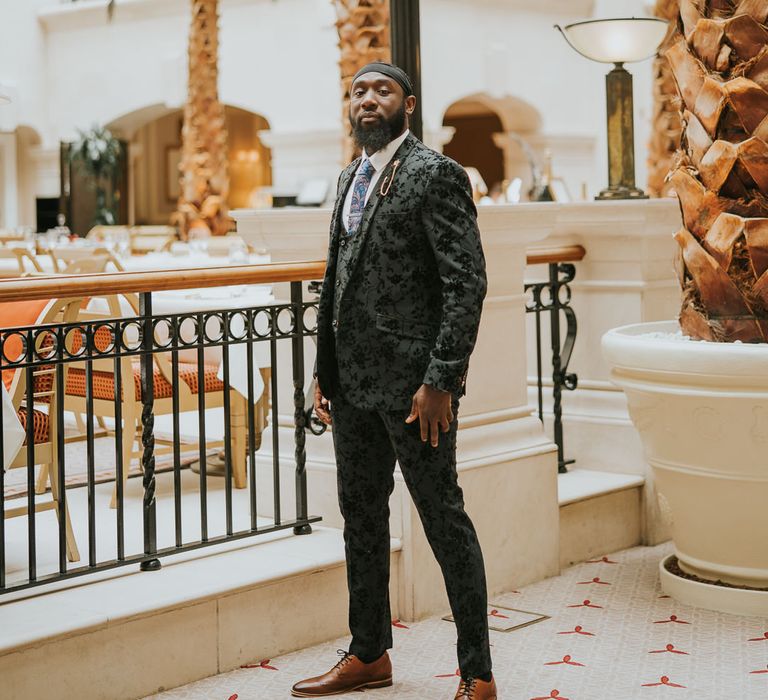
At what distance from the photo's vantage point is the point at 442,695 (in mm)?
3523

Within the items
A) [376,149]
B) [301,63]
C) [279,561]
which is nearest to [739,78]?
[376,149]

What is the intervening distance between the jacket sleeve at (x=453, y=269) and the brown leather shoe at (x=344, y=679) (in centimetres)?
88

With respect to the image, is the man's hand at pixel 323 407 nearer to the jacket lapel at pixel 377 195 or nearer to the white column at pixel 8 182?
the jacket lapel at pixel 377 195

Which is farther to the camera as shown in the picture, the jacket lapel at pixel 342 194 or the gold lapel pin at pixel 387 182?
the jacket lapel at pixel 342 194

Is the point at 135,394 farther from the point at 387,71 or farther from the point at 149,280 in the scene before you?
the point at 387,71

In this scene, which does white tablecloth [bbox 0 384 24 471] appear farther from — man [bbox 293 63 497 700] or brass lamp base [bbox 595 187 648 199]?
brass lamp base [bbox 595 187 648 199]

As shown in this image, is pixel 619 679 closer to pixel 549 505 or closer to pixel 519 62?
pixel 549 505

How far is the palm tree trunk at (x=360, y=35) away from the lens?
911 centimetres

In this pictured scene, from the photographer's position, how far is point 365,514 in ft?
11.2

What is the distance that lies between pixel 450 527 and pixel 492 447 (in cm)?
124

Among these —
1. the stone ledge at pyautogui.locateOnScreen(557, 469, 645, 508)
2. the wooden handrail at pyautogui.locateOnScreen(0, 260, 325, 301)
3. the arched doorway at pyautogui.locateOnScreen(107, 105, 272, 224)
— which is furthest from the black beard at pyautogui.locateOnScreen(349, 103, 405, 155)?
the arched doorway at pyautogui.locateOnScreen(107, 105, 272, 224)

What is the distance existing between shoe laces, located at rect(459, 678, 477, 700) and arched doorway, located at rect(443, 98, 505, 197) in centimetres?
2280

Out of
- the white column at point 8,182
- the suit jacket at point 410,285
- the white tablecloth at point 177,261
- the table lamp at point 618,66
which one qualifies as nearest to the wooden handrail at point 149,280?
the suit jacket at point 410,285

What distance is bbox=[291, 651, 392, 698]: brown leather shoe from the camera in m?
3.46
